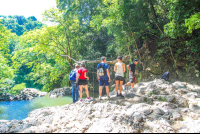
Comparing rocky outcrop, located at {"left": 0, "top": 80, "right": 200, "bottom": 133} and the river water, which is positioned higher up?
rocky outcrop, located at {"left": 0, "top": 80, "right": 200, "bottom": 133}

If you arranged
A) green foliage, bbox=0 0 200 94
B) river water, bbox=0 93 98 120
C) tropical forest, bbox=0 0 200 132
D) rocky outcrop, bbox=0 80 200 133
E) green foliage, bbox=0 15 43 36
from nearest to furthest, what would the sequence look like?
rocky outcrop, bbox=0 80 200 133
tropical forest, bbox=0 0 200 132
river water, bbox=0 93 98 120
green foliage, bbox=0 0 200 94
green foliage, bbox=0 15 43 36

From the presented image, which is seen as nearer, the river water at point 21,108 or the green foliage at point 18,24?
the river water at point 21,108

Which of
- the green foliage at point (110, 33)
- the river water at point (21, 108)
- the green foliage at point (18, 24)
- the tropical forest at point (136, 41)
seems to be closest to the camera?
the tropical forest at point (136, 41)

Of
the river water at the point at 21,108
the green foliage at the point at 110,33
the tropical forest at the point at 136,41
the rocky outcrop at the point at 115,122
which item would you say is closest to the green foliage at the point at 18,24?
the tropical forest at the point at 136,41

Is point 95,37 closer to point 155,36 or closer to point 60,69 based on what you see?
point 60,69

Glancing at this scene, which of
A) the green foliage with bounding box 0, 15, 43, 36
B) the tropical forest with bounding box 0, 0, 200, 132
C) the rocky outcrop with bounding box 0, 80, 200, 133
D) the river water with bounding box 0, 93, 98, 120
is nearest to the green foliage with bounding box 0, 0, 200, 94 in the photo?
the tropical forest with bounding box 0, 0, 200, 132

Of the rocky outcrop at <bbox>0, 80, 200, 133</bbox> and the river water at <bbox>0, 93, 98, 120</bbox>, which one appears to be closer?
the rocky outcrop at <bbox>0, 80, 200, 133</bbox>

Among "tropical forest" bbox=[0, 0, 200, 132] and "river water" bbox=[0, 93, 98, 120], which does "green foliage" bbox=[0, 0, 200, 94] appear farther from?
"river water" bbox=[0, 93, 98, 120]

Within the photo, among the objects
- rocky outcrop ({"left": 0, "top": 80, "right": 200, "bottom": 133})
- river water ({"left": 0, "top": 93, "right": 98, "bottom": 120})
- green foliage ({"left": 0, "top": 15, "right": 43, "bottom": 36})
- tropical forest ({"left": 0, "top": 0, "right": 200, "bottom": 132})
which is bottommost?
river water ({"left": 0, "top": 93, "right": 98, "bottom": 120})

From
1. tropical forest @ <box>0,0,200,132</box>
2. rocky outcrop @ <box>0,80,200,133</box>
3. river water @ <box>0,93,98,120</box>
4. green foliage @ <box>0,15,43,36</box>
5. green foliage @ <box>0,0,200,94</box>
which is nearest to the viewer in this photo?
rocky outcrop @ <box>0,80,200,133</box>

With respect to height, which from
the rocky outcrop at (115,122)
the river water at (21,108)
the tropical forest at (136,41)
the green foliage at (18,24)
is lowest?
the river water at (21,108)

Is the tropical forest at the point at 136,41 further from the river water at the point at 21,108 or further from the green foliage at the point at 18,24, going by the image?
the green foliage at the point at 18,24

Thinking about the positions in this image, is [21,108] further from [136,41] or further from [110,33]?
[136,41]

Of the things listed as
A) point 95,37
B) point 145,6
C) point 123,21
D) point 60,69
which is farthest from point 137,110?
point 60,69
